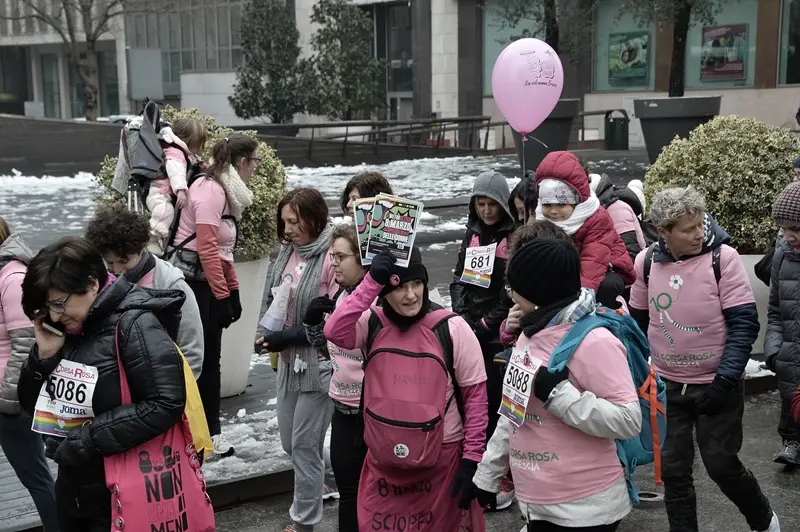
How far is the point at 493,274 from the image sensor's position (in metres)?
5.42

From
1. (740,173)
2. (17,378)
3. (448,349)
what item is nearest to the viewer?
(448,349)

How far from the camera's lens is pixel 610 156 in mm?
26797

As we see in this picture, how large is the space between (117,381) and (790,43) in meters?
29.5

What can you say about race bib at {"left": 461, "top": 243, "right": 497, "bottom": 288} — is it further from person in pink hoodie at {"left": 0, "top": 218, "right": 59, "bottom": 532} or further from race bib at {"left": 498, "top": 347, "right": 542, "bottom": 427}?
person in pink hoodie at {"left": 0, "top": 218, "right": 59, "bottom": 532}

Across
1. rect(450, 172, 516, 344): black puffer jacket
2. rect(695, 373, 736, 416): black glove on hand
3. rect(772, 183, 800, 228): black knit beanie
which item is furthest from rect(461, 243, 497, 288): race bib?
rect(772, 183, 800, 228): black knit beanie

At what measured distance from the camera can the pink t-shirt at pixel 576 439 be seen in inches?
131

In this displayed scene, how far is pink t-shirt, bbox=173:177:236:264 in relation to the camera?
6023 mm

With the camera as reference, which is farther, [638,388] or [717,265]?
[717,265]

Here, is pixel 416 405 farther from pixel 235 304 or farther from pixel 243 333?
pixel 243 333

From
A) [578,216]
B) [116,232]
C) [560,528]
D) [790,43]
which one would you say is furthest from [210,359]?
[790,43]

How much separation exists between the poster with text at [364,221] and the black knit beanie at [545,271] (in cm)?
61

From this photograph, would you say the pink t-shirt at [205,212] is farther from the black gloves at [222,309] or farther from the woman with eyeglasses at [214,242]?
the black gloves at [222,309]


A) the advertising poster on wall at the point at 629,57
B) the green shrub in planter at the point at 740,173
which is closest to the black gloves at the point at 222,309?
the green shrub in planter at the point at 740,173

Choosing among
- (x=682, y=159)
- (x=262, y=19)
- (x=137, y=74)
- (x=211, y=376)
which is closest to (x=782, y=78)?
(x=262, y=19)
